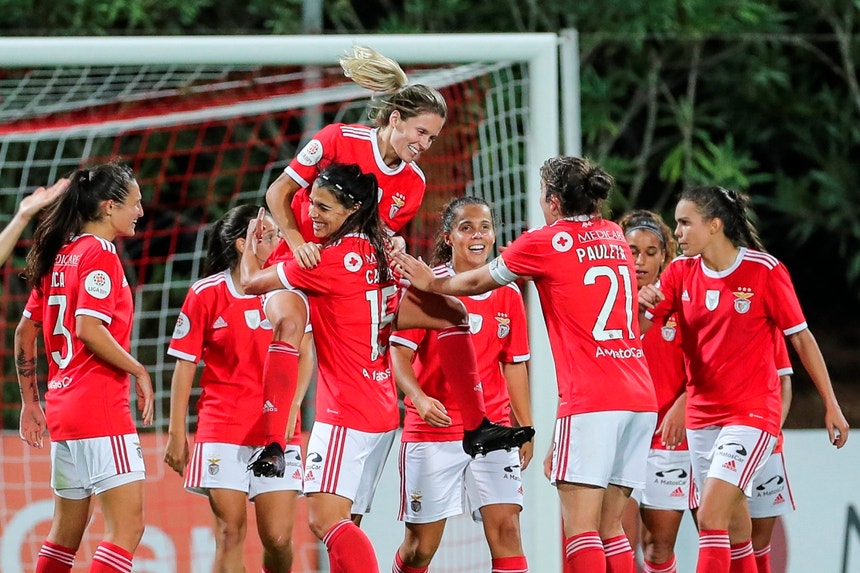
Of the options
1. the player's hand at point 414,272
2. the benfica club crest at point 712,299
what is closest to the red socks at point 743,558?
the benfica club crest at point 712,299

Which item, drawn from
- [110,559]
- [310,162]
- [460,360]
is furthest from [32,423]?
[460,360]

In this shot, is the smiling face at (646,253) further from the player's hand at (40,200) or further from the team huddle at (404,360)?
the player's hand at (40,200)

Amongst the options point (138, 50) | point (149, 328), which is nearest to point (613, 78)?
point (149, 328)

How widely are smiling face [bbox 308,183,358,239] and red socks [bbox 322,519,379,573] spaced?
3.47 ft

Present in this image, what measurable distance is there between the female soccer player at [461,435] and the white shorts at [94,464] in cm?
106

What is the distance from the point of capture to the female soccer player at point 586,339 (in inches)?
170

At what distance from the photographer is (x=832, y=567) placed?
6375mm

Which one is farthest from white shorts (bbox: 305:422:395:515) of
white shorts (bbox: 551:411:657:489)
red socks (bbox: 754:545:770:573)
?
red socks (bbox: 754:545:770:573)

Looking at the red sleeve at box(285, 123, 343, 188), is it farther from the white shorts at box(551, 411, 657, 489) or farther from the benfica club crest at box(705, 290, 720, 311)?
the benfica club crest at box(705, 290, 720, 311)

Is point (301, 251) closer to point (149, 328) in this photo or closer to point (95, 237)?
point (95, 237)

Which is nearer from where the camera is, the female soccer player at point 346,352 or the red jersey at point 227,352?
the female soccer player at point 346,352

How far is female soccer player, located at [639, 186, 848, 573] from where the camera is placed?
4.73 m

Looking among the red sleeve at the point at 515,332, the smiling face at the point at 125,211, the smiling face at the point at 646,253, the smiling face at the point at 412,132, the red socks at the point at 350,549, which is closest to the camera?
the red socks at the point at 350,549

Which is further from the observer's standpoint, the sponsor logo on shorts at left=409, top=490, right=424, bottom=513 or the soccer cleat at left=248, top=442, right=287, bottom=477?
the sponsor logo on shorts at left=409, top=490, right=424, bottom=513
